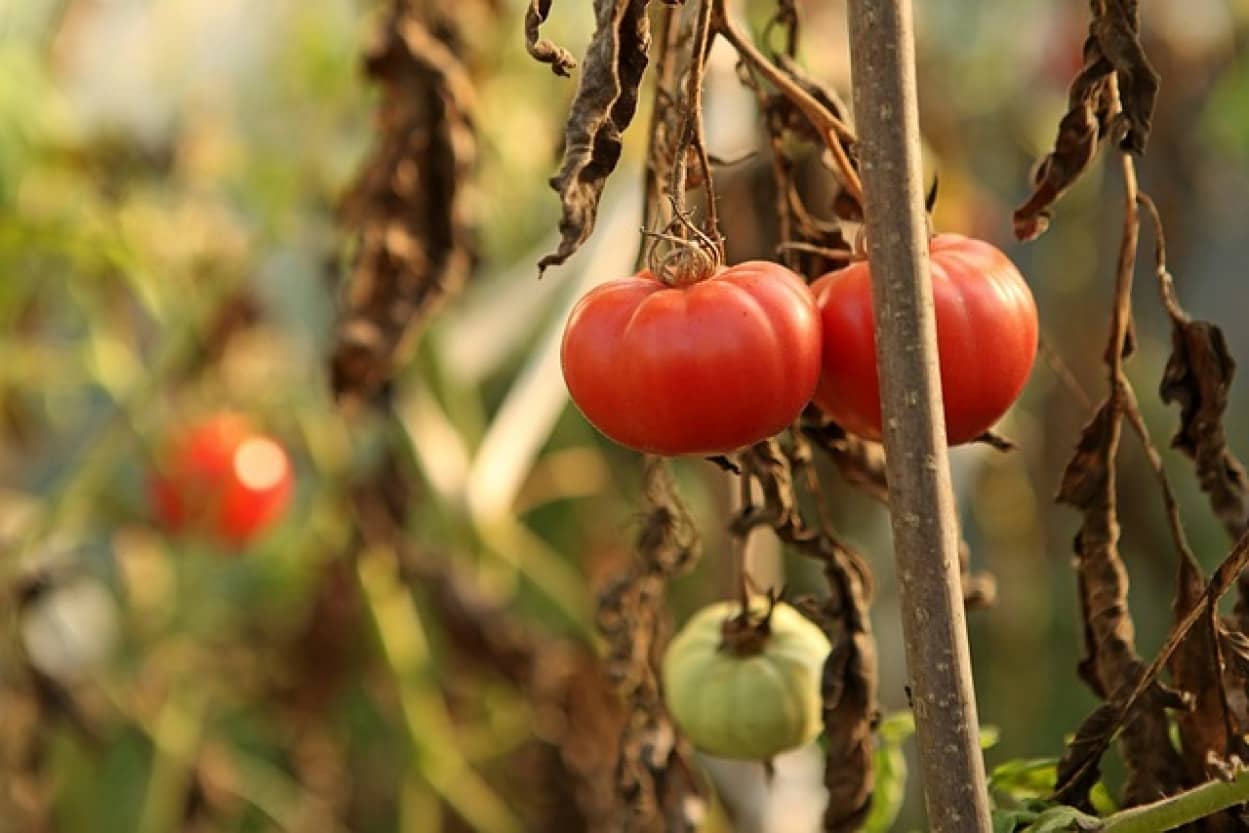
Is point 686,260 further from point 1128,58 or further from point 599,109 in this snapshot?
point 1128,58

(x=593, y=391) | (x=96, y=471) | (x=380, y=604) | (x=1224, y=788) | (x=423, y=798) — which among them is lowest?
(x=423, y=798)

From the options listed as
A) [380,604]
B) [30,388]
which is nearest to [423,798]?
[380,604]

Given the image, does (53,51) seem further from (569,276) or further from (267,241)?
(569,276)

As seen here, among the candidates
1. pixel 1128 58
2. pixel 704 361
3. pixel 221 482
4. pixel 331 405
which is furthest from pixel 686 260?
pixel 221 482

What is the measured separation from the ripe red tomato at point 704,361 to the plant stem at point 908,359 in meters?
0.06

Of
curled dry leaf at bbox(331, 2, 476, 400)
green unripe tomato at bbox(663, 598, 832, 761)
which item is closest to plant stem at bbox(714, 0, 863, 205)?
green unripe tomato at bbox(663, 598, 832, 761)

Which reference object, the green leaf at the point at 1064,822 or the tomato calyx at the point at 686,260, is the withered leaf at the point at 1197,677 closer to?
the green leaf at the point at 1064,822

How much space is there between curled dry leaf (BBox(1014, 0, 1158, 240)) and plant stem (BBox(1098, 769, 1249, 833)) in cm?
24

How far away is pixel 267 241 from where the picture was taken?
1.98 meters

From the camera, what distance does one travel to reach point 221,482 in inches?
85.0

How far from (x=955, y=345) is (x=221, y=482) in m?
1.64

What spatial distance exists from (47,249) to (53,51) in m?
0.55

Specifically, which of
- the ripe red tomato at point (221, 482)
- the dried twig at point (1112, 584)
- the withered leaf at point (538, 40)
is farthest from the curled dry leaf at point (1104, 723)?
the ripe red tomato at point (221, 482)

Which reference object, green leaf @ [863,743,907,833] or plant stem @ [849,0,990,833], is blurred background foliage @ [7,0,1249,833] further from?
plant stem @ [849,0,990,833]
